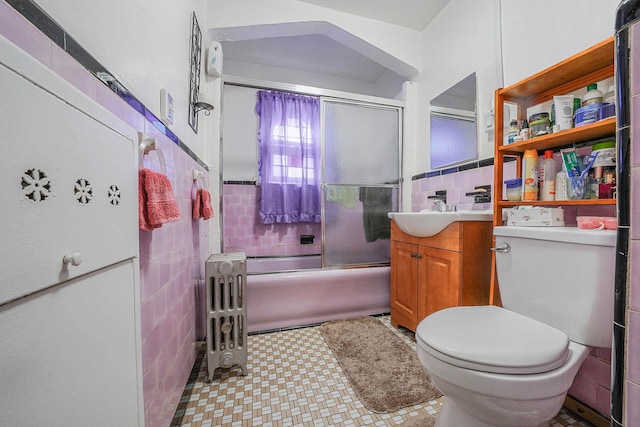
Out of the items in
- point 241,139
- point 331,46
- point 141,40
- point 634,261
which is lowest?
point 634,261

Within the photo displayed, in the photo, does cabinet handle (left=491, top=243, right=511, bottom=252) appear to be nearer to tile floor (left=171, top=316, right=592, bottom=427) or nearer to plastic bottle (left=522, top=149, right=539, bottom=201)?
plastic bottle (left=522, top=149, right=539, bottom=201)

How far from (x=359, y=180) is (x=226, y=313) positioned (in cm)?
149

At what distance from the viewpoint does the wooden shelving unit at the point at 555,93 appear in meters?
0.98

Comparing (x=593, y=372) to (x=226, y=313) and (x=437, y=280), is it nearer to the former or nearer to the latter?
(x=437, y=280)

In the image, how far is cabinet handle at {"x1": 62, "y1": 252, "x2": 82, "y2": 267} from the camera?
1.11 feet

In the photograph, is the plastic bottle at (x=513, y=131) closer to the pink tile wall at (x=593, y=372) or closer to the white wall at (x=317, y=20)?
the pink tile wall at (x=593, y=372)

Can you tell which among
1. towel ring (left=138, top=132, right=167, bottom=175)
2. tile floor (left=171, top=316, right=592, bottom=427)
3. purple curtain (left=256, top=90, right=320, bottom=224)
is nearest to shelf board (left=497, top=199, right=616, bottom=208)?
tile floor (left=171, top=316, right=592, bottom=427)

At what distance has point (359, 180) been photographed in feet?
7.59

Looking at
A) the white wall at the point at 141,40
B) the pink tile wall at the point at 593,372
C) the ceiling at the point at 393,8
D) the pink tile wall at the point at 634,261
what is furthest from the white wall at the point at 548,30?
the white wall at the point at 141,40

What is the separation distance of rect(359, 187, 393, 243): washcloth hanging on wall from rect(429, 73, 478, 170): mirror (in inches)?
18.9

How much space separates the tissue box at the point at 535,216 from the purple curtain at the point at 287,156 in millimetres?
1791

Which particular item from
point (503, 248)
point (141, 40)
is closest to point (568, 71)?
point (503, 248)

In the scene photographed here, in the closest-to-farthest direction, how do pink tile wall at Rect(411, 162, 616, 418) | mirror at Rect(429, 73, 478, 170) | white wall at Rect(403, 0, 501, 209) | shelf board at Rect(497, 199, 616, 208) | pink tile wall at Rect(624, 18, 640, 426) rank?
1. pink tile wall at Rect(624, 18, 640, 426)
2. shelf board at Rect(497, 199, 616, 208)
3. pink tile wall at Rect(411, 162, 616, 418)
4. white wall at Rect(403, 0, 501, 209)
5. mirror at Rect(429, 73, 478, 170)

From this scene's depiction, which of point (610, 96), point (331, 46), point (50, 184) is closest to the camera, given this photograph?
point (50, 184)
